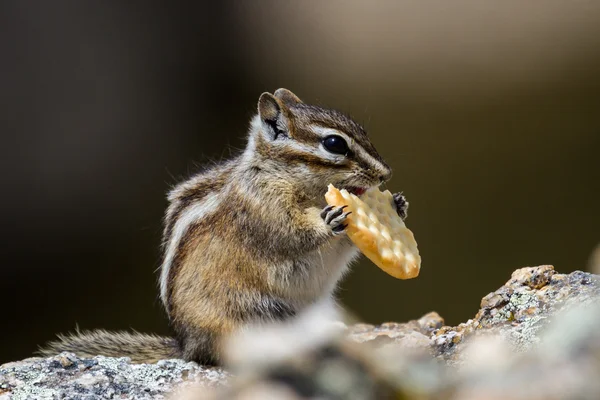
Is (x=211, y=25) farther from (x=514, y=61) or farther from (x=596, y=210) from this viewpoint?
(x=596, y=210)

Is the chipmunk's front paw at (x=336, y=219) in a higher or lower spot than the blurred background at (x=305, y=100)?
lower

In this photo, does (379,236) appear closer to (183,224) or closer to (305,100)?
(183,224)

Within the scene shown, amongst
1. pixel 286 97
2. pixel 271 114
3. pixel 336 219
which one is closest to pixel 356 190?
pixel 336 219

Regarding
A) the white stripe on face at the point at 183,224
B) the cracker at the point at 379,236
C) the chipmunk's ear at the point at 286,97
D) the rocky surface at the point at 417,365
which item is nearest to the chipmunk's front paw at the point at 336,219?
the cracker at the point at 379,236

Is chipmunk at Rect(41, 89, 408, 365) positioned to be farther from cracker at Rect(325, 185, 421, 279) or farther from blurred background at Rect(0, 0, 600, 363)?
blurred background at Rect(0, 0, 600, 363)

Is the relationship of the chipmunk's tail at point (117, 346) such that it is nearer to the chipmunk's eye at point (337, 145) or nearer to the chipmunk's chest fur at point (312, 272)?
the chipmunk's chest fur at point (312, 272)

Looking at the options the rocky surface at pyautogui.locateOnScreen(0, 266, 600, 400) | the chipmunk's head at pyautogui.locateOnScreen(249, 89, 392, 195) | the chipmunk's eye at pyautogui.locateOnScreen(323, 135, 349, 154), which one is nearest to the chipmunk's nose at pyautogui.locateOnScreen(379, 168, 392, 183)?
the chipmunk's head at pyautogui.locateOnScreen(249, 89, 392, 195)
